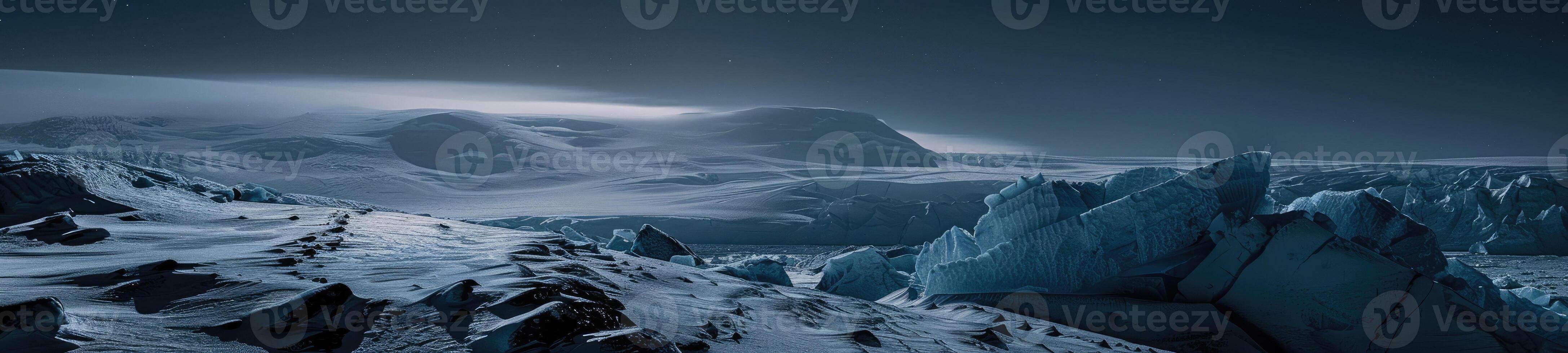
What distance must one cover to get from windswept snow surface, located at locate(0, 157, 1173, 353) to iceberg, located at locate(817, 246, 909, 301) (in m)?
1.70

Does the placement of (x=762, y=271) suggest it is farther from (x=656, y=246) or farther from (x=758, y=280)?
(x=656, y=246)

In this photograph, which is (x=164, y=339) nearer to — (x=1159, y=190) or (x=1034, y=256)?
(x=1034, y=256)

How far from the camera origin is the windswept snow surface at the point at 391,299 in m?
2.12

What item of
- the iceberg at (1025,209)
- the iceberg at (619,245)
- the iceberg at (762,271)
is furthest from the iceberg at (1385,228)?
the iceberg at (619,245)

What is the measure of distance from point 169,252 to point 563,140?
151 ft

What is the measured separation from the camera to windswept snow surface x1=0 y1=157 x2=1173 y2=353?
83.4 inches

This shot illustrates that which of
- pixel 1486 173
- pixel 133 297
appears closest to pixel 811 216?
pixel 1486 173

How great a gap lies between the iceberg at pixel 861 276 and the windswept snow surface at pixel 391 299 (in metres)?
1.70

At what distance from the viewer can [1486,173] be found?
19.5 m

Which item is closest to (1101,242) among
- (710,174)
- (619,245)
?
(619,245)

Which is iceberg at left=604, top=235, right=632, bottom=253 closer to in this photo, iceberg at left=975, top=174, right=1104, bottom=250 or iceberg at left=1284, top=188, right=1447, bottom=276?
iceberg at left=975, top=174, right=1104, bottom=250

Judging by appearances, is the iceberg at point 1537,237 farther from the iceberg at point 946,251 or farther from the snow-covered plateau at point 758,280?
the iceberg at point 946,251

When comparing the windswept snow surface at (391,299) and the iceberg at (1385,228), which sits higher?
the iceberg at (1385,228)

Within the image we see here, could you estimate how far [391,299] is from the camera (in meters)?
2.62
